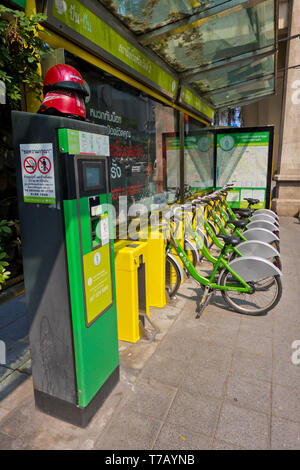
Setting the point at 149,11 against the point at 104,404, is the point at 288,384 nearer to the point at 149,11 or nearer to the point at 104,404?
the point at 104,404

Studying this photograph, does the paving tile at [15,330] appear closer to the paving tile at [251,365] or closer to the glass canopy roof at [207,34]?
the paving tile at [251,365]

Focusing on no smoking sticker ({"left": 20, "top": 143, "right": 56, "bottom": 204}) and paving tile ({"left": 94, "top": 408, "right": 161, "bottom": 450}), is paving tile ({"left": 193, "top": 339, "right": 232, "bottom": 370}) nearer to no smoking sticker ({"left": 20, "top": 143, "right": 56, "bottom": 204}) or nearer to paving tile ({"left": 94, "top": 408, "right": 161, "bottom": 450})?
paving tile ({"left": 94, "top": 408, "right": 161, "bottom": 450})

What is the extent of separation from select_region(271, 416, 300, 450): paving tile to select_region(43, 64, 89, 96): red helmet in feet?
8.68

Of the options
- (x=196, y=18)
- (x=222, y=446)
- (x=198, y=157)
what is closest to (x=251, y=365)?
(x=222, y=446)

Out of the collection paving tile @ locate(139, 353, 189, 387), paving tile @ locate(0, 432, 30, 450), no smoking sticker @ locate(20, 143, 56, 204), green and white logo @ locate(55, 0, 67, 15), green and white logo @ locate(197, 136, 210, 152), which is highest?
green and white logo @ locate(55, 0, 67, 15)

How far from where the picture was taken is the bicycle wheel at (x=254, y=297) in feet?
11.9

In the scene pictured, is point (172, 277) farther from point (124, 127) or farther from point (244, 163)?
point (244, 163)

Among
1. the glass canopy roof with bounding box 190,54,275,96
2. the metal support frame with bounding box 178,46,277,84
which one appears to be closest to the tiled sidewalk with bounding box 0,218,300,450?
the metal support frame with bounding box 178,46,277,84

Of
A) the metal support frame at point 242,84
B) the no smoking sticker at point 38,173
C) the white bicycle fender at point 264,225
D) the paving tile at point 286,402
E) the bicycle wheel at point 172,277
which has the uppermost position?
the metal support frame at point 242,84

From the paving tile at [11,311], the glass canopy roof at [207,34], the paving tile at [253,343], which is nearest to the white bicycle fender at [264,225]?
the paving tile at [253,343]

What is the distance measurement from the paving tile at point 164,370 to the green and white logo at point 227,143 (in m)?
6.97

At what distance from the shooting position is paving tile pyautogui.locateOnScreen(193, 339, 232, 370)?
2.85 meters
